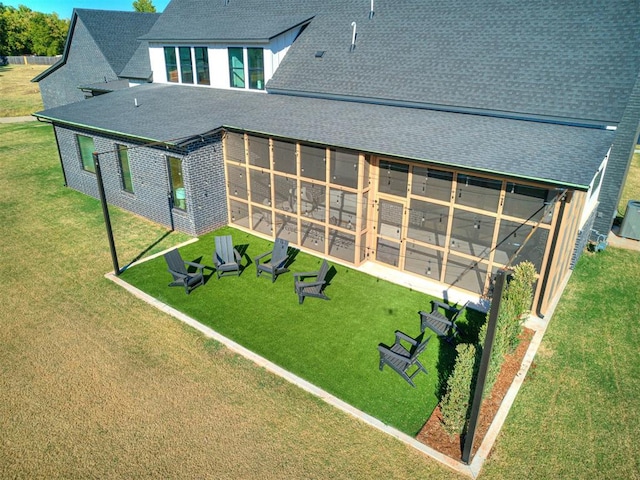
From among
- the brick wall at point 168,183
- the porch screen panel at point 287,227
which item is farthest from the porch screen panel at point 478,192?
the brick wall at point 168,183

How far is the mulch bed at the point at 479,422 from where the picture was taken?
817cm

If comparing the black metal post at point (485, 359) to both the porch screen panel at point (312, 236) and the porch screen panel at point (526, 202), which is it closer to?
the porch screen panel at point (526, 202)

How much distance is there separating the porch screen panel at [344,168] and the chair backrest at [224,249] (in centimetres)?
374

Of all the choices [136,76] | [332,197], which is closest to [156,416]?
[332,197]

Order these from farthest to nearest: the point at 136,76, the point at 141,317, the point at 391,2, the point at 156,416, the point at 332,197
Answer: the point at 136,76
the point at 391,2
the point at 332,197
the point at 141,317
the point at 156,416

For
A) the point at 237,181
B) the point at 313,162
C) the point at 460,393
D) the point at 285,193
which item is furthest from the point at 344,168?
the point at 460,393

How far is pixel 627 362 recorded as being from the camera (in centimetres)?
1044

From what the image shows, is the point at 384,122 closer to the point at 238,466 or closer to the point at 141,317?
the point at 141,317

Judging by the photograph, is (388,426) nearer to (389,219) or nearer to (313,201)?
(389,219)

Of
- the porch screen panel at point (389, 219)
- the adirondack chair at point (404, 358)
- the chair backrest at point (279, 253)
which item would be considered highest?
the porch screen panel at point (389, 219)

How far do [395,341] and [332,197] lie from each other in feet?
16.9

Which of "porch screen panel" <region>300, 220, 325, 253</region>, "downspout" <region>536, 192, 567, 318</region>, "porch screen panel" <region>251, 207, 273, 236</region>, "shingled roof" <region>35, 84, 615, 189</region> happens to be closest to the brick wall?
"shingled roof" <region>35, 84, 615, 189</region>

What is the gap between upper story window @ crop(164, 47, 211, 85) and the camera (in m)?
21.2

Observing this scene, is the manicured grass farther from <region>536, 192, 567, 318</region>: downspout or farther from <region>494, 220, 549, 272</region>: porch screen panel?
<region>536, 192, 567, 318</region>: downspout
